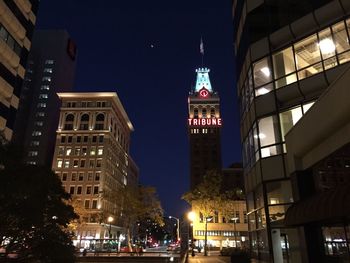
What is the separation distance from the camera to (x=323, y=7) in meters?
20.5

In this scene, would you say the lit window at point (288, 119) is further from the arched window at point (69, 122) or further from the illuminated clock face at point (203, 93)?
the illuminated clock face at point (203, 93)

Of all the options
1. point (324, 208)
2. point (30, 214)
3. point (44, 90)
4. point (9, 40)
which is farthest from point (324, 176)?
point (44, 90)

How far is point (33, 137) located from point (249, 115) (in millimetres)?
112728

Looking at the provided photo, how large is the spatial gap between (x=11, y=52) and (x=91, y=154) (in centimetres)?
6561

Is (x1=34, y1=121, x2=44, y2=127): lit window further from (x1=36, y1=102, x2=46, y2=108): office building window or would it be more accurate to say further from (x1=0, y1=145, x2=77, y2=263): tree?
(x1=0, y1=145, x2=77, y2=263): tree

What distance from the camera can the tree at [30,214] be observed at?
→ 1172 centimetres

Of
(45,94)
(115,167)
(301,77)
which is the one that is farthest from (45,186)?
(45,94)

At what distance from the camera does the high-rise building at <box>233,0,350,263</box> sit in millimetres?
19703

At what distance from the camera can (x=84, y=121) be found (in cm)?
11019

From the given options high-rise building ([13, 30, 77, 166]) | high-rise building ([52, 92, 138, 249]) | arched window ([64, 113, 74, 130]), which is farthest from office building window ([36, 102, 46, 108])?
arched window ([64, 113, 74, 130])

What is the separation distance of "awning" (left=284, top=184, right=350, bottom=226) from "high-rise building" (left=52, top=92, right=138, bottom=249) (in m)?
82.6

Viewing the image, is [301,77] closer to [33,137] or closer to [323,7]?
[323,7]

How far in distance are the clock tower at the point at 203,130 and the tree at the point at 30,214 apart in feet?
378

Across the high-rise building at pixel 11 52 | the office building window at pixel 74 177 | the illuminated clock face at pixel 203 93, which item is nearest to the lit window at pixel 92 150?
the office building window at pixel 74 177
